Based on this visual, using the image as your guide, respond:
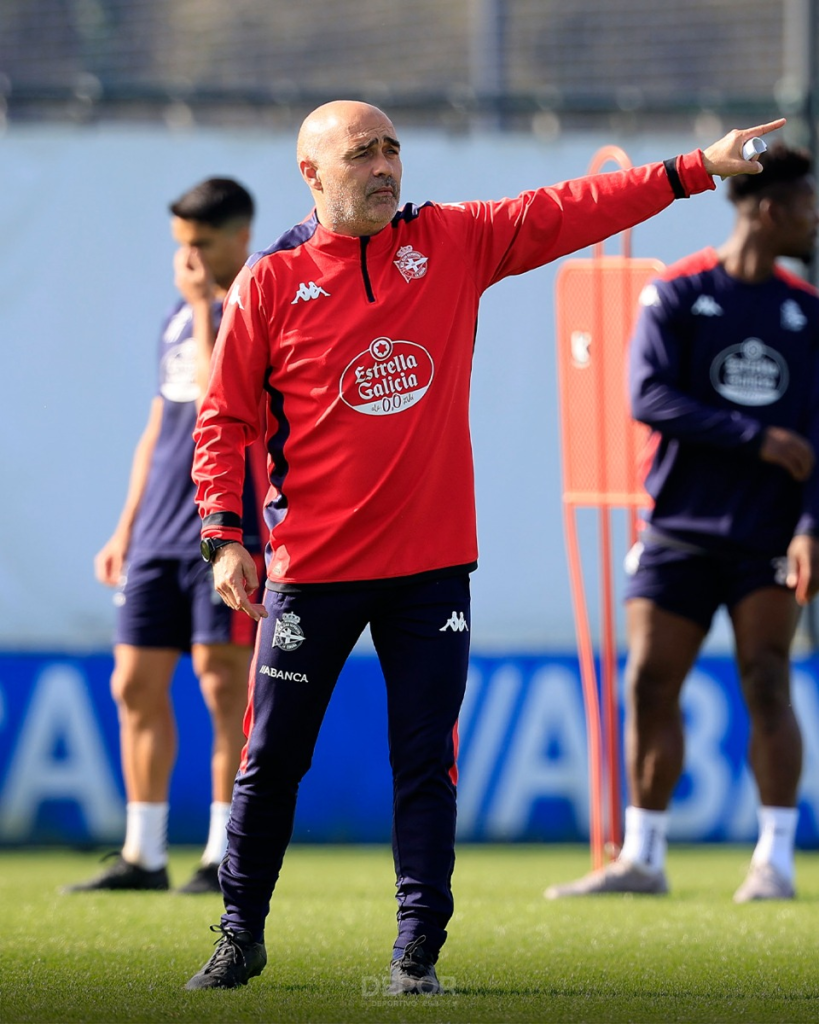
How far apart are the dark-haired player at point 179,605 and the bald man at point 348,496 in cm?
176

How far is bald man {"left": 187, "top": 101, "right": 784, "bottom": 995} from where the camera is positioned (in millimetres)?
3971

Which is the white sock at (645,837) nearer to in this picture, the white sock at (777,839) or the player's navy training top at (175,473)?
the white sock at (777,839)

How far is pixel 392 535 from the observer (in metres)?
3.99

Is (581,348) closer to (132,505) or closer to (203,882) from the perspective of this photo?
(132,505)

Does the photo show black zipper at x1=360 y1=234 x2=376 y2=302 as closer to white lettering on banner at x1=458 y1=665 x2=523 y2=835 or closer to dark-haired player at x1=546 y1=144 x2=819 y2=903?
dark-haired player at x1=546 y1=144 x2=819 y2=903

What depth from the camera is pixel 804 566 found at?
5.73 m

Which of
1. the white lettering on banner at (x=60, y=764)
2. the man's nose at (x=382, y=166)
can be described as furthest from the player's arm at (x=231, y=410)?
the white lettering on banner at (x=60, y=764)

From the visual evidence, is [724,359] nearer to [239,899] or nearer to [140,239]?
[239,899]

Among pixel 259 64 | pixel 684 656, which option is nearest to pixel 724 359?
pixel 684 656

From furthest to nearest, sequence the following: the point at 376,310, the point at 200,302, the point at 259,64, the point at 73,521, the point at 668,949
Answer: the point at 259,64 → the point at 73,521 → the point at 200,302 → the point at 668,949 → the point at 376,310

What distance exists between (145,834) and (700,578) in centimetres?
204

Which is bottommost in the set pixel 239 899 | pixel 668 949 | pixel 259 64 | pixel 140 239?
pixel 668 949

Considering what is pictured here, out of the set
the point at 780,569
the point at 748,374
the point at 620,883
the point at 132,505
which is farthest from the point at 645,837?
the point at 132,505

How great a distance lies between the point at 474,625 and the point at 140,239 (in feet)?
7.96
